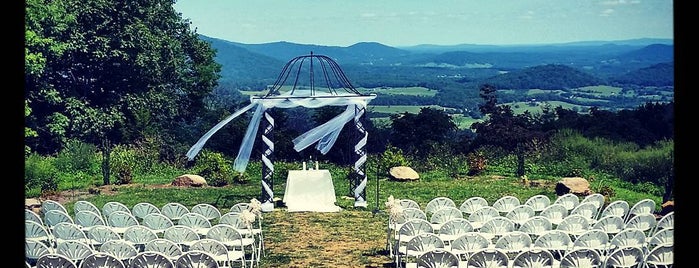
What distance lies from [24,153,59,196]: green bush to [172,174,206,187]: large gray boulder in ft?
8.20

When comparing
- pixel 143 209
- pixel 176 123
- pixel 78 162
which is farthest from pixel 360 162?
pixel 176 123

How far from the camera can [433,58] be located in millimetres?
70312

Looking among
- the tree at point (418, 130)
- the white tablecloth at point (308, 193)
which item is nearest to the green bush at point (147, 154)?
the white tablecloth at point (308, 193)

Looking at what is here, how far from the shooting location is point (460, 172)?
19.9 meters

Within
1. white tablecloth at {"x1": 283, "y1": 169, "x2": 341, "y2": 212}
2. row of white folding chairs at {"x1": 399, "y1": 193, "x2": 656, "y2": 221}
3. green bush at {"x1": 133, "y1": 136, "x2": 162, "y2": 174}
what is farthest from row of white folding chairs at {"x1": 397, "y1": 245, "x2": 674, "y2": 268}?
green bush at {"x1": 133, "y1": 136, "x2": 162, "y2": 174}

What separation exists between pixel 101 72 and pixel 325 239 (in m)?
17.3

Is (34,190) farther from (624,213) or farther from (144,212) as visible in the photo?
(624,213)

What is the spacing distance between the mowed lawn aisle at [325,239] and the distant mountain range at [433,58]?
4069 cm

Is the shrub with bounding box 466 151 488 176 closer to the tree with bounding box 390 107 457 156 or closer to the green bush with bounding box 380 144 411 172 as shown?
the green bush with bounding box 380 144 411 172

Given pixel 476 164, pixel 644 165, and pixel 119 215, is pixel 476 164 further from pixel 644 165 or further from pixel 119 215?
A: pixel 119 215

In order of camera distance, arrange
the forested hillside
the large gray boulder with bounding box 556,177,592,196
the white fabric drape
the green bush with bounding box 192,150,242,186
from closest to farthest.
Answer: the white fabric drape → the large gray boulder with bounding box 556,177,592,196 → the green bush with bounding box 192,150,242,186 → the forested hillside

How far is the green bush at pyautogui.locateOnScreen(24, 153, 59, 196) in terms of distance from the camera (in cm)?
1723
